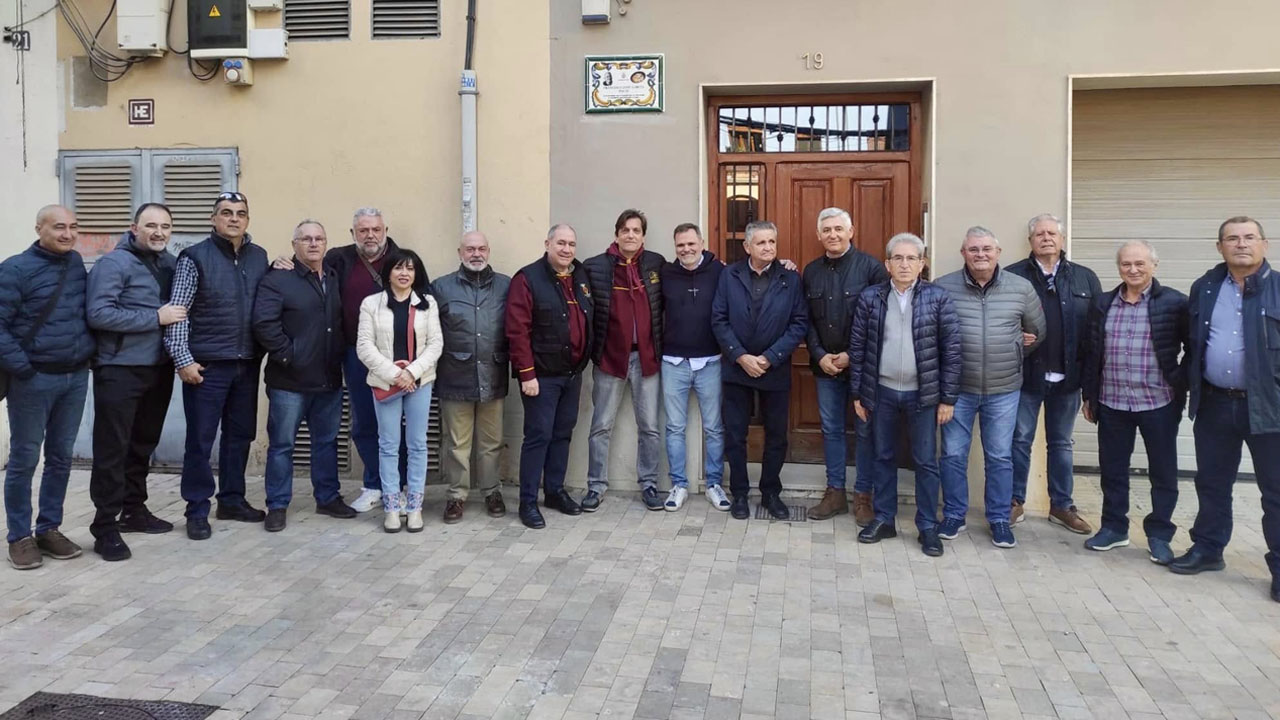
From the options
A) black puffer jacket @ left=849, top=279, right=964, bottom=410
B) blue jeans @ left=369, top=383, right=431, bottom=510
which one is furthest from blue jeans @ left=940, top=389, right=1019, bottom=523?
blue jeans @ left=369, top=383, right=431, bottom=510

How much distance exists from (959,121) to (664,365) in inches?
102

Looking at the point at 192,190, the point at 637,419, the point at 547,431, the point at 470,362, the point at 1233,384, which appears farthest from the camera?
the point at 192,190

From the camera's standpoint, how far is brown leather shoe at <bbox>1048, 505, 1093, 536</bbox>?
585 centimetres

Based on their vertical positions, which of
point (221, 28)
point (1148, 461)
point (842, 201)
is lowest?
point (1148, 461)

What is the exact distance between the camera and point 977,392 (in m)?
5.54

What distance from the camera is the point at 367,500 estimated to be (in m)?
6.34

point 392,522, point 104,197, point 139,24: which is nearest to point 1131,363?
point 392,522

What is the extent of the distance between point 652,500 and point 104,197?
4.81 meters

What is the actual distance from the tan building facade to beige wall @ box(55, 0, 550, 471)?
2cm

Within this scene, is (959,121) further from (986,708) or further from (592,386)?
(986,708)

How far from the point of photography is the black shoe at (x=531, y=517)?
5.93 m

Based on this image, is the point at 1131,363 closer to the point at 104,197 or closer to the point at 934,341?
the point at 934,341

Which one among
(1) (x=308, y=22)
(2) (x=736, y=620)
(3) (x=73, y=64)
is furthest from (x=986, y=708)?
(3) (x=73, y=64)

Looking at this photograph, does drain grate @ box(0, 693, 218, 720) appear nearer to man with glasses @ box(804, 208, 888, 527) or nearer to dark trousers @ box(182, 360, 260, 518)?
dark trousers @ box(182, 360, 260, 518)
